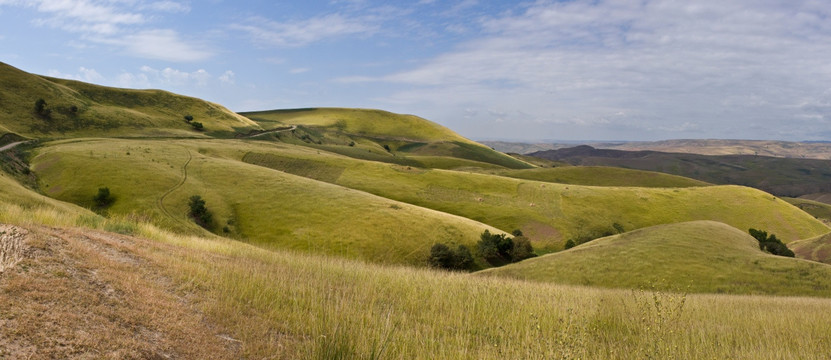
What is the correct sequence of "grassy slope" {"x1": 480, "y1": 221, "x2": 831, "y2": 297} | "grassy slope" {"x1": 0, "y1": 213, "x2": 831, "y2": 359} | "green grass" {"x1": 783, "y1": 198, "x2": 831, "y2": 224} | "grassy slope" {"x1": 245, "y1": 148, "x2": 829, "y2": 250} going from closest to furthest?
"grassy slope" {"x1": 0, "y1": 213, "x2": 831, "y2": 359} → "grassy slope" {"x1": 480, "y1": 221, "x2": 831, "y2": 297} → "grassy slope" {"x1": 245, "y1": 148, "x2": 829, "y2": 250} → "green grass" {"x1": 783, "y1": 198, "x2": 831, "y2": 224}

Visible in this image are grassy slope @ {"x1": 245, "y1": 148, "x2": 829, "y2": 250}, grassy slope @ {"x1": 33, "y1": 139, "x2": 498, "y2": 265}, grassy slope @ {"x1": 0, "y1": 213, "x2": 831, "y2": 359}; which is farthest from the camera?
grassy slope @ {"x1": 245, "y1": 148, "x2": 829, "y2": 250}

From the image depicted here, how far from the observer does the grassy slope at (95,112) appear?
89.6 m

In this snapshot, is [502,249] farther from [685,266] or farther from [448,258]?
[685,266]

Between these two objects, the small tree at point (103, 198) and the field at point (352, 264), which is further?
the small tree at point (103, 198)

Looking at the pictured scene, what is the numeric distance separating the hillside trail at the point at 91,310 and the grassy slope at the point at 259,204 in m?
34.4

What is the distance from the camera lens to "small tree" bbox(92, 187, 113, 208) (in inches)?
1834

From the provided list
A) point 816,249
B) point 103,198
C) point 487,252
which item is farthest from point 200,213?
point 816,249

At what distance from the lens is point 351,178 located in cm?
7719

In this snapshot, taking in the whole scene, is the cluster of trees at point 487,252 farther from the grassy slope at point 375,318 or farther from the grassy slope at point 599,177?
the grassy slope at point 599,177

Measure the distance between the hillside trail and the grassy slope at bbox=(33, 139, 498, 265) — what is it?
113 ft

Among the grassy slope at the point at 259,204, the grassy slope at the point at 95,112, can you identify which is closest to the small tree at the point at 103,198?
the grassy slope at the point at 259,204

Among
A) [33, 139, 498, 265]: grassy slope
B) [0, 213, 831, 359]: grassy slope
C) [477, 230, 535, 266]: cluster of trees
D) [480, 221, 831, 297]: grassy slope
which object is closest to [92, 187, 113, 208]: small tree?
[33, 139, 498, 265]: grassy slope

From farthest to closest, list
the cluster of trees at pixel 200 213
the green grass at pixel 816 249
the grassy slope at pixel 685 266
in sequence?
the cluster of trees at pixel 200 213 → the green grass at pixel 816 249 → the grassy slope at pixel 685 266

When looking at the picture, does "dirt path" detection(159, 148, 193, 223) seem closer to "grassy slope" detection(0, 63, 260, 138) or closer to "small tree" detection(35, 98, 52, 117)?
"grassy slope" detection(0, 63, 260, 138)
